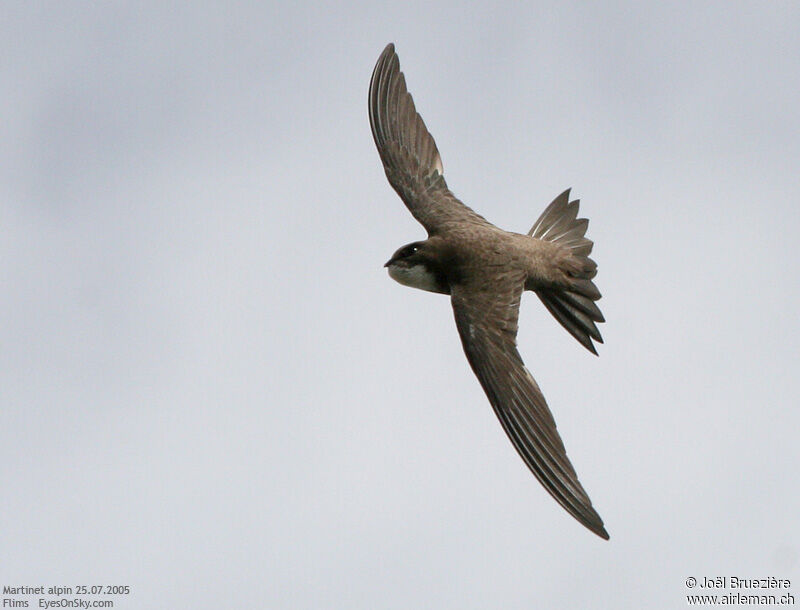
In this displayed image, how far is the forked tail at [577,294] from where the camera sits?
12.0 meters

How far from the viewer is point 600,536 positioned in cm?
938

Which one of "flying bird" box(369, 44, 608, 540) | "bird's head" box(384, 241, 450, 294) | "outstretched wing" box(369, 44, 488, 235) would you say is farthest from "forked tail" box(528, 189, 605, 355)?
"outstretched wing" box(369, 44, 488, 235)

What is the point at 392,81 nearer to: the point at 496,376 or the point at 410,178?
the point at 410,178

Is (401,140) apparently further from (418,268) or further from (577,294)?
(577,294)

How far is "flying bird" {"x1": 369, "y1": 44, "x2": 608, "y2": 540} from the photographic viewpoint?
34.5 feet

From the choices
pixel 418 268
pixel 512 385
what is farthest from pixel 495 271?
pixel 512 385

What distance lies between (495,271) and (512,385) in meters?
1.15

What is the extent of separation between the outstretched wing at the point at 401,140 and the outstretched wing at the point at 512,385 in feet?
5.96

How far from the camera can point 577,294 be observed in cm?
1205

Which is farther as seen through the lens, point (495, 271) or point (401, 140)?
point (401, 140)

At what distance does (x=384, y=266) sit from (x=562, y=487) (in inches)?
116

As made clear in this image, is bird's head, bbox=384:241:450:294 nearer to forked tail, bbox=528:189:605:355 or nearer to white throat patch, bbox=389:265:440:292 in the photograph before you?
white throat patch, bbox=389:265:440:292

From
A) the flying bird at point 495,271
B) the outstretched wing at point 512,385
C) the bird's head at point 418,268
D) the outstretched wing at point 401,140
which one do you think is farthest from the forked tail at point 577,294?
the outstretched wing at point 401,140

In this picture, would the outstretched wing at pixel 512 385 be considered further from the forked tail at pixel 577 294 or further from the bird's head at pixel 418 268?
the forked tail at pixel 577 294
